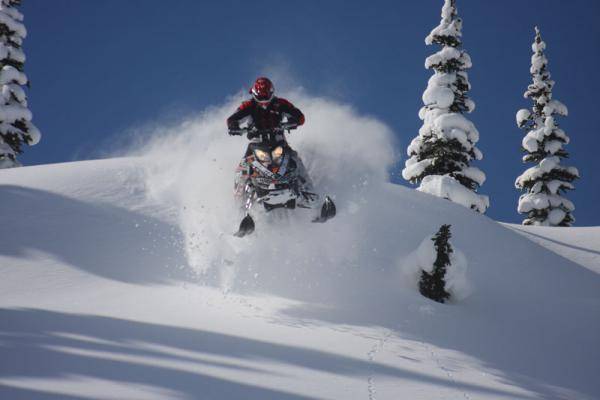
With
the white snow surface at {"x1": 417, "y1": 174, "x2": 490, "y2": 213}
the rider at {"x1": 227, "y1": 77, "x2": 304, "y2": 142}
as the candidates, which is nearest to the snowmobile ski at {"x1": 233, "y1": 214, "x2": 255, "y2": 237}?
the rider at {"x1": 227, "y1": 77, "x2": 304, "y2": 142}

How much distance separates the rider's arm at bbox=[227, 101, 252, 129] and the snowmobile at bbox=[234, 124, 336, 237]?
0.17 metres

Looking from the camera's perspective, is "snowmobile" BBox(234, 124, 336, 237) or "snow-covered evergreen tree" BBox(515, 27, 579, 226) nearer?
"snowmobile" BBox(234, 124, 336, 237)

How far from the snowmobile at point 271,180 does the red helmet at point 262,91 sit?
1.97 feet

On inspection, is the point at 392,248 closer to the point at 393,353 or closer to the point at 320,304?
the point at 320,304

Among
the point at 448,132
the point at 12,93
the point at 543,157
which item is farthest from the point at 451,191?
the point at 12,93

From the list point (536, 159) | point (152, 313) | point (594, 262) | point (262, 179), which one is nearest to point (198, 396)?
point (152, 313)

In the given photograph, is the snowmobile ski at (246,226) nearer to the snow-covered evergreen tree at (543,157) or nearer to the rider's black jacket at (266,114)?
the rider's black jacket at (266,114)

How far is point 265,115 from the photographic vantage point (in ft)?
26.1

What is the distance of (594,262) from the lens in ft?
39.0

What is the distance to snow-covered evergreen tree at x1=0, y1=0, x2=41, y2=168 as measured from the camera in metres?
21.9

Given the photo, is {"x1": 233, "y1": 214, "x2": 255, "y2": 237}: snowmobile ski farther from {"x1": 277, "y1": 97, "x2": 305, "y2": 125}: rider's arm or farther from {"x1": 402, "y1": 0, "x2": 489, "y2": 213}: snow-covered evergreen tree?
{"x1": 402, "y1": 0, "x2": 489, "y2": 213}: snow-covered evergreen tree

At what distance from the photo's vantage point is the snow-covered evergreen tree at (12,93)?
71.9ft

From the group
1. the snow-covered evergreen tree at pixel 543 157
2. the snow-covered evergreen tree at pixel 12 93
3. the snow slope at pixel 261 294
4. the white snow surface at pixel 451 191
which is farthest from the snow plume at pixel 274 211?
A: the snow-covered evergreen tree at pixel 543 157

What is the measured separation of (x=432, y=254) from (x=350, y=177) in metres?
2.84
